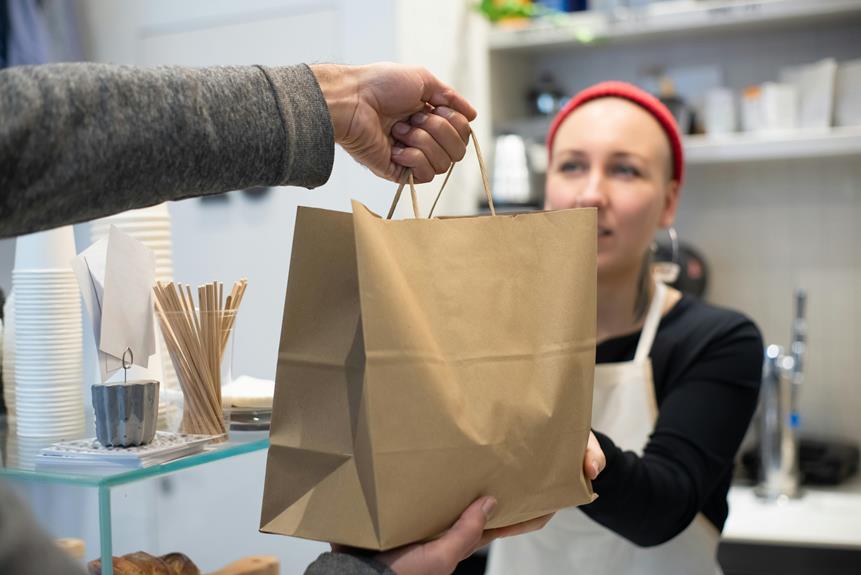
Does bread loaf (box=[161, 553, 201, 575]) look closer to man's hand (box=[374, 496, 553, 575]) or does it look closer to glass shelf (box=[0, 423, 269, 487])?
glass shelf (box=[0, 423, 269, 487])

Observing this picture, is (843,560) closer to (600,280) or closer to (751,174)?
(600,280)

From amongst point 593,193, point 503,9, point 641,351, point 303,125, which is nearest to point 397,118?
point 303,125

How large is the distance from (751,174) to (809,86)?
338 millimetres

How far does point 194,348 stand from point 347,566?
0.27m

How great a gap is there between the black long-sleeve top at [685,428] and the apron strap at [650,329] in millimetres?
14

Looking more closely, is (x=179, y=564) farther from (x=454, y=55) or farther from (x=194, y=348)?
(x=454, y=55)

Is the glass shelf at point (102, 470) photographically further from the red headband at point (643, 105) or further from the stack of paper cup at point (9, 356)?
the red headband at point (643, 105)

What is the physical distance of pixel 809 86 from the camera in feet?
7.33

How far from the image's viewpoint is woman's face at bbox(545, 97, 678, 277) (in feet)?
4.89

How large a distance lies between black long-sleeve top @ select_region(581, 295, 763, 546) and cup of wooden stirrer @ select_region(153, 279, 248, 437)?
1.53 feet

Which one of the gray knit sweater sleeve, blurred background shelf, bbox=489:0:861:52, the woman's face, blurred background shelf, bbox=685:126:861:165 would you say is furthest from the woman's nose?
blurred background shelf, bbox=489:0:861:52

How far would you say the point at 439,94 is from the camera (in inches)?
35.6

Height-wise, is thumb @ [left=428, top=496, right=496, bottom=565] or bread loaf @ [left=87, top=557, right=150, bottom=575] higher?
thumb @ [left=428, top=496, right=496, bottom=565]

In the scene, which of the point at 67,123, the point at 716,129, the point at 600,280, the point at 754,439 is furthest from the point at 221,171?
the point at 754,439
